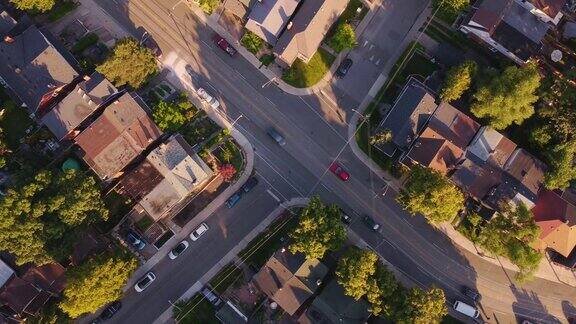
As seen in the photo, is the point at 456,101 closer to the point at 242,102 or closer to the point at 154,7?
the point at 242,102

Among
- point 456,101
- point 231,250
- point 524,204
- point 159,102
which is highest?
point 456,101

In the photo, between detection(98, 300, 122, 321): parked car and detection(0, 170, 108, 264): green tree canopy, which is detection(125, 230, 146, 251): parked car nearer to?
detection(0, 170, 108, 264): green tree canopy

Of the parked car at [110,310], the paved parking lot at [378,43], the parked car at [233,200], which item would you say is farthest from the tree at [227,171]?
the parked car at [110,310]

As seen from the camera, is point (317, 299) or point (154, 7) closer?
point (317, 299)

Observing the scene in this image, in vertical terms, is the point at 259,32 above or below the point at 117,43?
above

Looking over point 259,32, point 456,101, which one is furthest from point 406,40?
point 259,32

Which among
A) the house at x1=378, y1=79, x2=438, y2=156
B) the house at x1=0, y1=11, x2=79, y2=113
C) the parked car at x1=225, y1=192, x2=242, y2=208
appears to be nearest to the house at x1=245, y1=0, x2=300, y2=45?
the house at x1=378, y1=79, x2=438, y2=156
